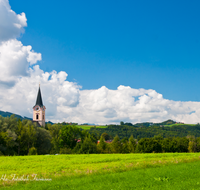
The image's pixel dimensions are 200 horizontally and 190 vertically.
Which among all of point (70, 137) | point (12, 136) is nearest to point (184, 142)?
point (70, 137)

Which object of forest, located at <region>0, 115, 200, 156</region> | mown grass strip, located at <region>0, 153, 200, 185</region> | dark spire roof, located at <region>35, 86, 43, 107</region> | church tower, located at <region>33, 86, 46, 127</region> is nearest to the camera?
mown grass strip, located at <region>0, 153, 200, 185</region>

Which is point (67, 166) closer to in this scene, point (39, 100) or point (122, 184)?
point (122, 184)

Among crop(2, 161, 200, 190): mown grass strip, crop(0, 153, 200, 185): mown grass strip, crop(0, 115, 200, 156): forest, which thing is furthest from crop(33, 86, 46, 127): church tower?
crop(2, 161, 200, 190): mown grass strip

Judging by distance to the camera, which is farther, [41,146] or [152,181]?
[41,146]

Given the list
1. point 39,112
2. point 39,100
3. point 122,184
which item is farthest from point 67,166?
point 39,100

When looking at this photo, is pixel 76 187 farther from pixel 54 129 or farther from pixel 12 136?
pixel 54 129

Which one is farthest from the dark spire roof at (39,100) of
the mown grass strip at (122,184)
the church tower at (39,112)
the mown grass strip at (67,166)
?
the mown grass strip at (122,184)

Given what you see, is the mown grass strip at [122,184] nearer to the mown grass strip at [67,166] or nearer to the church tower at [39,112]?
the mown grass strip at [67,166]

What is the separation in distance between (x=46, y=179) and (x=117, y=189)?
6546 mm

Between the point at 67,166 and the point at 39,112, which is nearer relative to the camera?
the point at 67,166

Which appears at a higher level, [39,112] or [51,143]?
[39,112]

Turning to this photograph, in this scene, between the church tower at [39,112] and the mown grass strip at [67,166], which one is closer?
the mown grass strip at [67,166]

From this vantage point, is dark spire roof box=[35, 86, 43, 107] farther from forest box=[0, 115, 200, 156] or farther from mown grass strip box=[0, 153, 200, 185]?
mown grass strip box=[0, 153, 200, 185]

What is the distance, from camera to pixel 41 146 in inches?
2473
